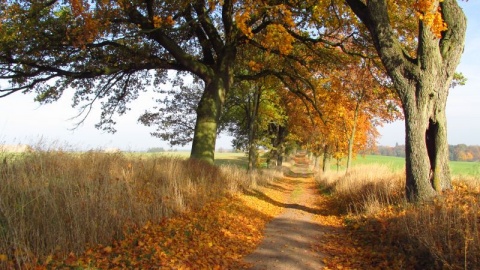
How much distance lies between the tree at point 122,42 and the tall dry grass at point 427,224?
5831 mm

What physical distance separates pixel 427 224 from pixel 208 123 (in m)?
8.56

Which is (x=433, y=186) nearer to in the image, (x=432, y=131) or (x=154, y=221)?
(x=432, y=131)

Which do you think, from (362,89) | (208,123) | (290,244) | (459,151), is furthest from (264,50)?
(459,151)

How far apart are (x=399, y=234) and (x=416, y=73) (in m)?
3.72

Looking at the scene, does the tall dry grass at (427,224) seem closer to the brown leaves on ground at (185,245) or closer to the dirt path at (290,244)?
the dirt path at (290,244)

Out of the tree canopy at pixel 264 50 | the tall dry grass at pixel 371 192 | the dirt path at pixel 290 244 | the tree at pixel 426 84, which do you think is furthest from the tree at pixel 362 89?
the dirt path at pixel 290 244

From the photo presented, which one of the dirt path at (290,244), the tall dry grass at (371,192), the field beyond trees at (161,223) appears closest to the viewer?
the field beyond trees at (161,223)

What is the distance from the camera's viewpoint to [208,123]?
12742 millimetres

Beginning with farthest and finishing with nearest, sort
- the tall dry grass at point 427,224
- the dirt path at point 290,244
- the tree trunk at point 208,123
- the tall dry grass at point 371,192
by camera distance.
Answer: the tree trunk at point 208,123 → the tall dry grass at point 371,192 → the dirt path at point 290,244 → the tall dry grass at point 427,224

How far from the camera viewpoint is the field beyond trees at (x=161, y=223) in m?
4.84

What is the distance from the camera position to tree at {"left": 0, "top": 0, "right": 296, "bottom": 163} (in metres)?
9.55

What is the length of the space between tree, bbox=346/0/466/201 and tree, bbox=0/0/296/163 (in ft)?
11.8

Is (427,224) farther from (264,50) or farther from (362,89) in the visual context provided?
(362,89)

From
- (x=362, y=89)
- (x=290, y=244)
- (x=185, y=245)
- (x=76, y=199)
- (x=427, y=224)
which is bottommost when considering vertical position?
(x=290, y=244)
